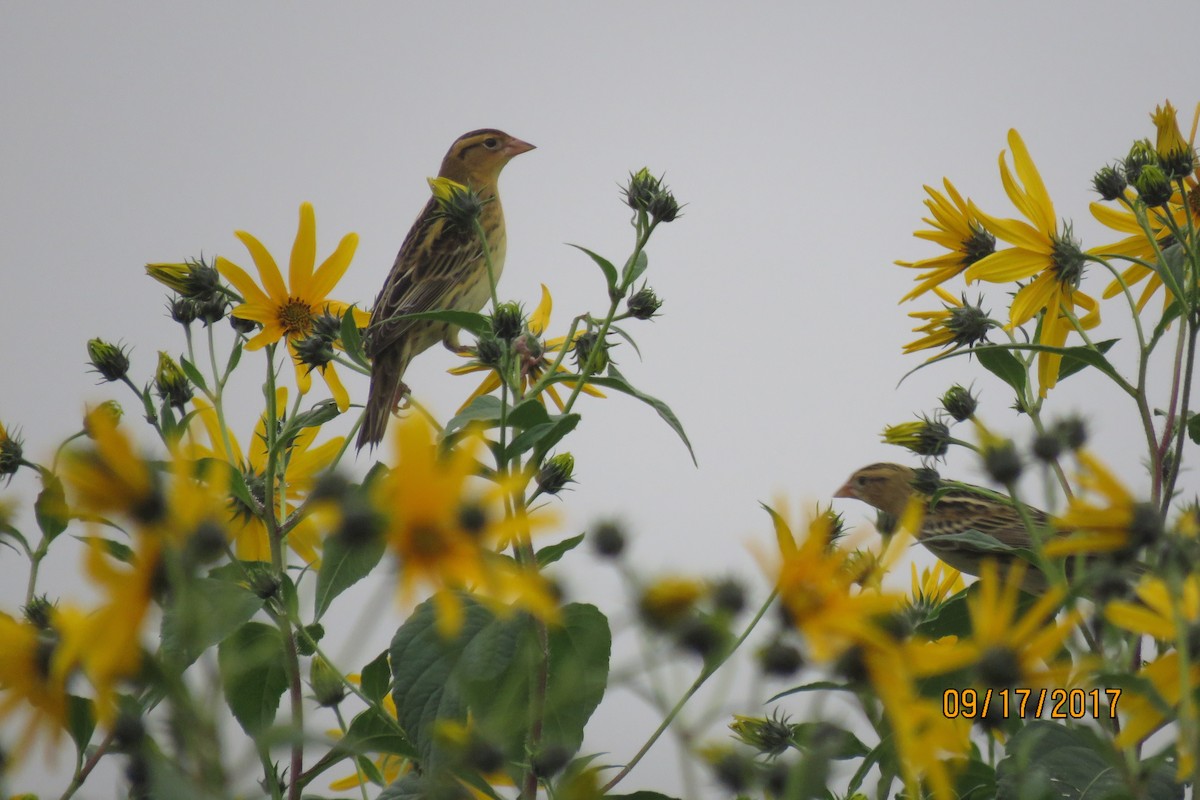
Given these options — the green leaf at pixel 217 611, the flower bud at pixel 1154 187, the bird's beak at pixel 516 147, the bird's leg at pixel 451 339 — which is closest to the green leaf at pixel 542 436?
the green leaf at pixel 217 611

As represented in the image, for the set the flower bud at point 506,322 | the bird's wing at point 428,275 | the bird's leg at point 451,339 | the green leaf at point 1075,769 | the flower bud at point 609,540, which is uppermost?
the bird's wing at point 428,275

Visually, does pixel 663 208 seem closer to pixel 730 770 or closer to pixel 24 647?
pixel 730 770

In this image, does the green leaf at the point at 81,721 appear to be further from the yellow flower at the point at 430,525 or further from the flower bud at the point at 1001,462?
the flower bud at the point at 1001,462

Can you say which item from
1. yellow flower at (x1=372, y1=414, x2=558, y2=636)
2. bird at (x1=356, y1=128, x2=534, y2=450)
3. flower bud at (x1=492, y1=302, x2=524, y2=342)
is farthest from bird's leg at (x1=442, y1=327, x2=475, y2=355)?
yellow flower at (x1=372, y1=414, x2=558, y2=636)

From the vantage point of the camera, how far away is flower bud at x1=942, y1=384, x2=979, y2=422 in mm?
2307

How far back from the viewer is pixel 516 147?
15.7 feet

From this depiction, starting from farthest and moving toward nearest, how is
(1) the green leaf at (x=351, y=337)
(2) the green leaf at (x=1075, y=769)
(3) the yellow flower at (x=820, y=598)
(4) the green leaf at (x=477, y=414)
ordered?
(1) the green leaf at (x=351, y=337) < (4) the green leaf at (x=477, y=414) < (2) the green leaf at (x=1075, y=769) < (3) the yellow flower at (x=820, y=598)

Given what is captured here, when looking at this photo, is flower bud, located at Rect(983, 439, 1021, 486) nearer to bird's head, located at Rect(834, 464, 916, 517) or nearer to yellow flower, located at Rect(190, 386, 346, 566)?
yellow flower, located at Rect(190, 386, 346, 566)

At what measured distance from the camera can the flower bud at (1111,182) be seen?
236 cm

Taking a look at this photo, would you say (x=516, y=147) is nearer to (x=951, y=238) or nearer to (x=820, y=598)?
(x=951, y=238)

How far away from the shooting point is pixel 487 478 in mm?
1701

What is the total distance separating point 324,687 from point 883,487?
191 cm

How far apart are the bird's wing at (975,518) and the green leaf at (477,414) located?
5.64ft

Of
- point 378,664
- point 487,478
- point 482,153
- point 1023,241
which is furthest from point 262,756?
point 482,153
